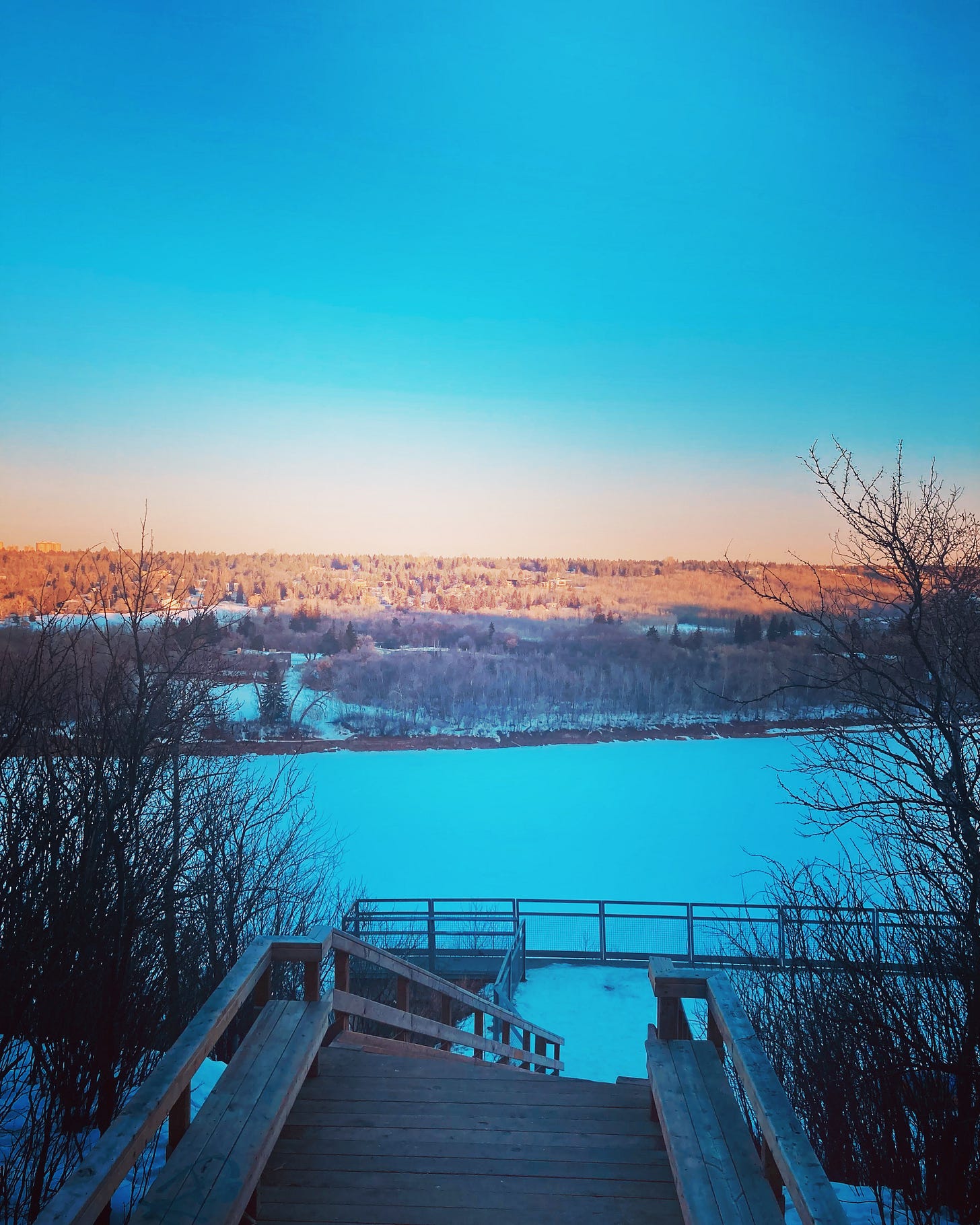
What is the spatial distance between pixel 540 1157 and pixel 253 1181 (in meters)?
1.04

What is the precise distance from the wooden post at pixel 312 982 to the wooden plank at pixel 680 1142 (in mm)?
1336

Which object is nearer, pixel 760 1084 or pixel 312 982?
pixel 760 1084

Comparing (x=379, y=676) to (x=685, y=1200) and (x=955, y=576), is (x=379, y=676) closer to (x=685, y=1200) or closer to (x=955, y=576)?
(x=955, y=576)

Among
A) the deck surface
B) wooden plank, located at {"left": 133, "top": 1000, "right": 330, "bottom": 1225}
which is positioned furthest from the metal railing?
wooden plank, located at {"left": 133, "top": 1000, "right": 330, "bottom": 1225}

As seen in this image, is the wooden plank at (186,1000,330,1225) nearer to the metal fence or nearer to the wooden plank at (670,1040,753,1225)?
the wooden plank at (670,1040,753,1225)

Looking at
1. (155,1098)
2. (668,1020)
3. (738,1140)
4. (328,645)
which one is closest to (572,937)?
(668,1020)

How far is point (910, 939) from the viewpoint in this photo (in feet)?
22.2

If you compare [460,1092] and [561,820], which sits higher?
[460,1092]

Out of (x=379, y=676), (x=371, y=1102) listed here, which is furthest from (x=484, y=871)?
(x=379, y=676)

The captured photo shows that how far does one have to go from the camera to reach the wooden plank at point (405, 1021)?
3.52 m

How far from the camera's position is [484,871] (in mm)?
29609

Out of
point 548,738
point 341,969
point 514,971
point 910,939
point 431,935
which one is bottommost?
point 548,738

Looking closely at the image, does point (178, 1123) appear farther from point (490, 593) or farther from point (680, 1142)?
point (490, 593)

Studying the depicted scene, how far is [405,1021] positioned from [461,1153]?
4.32 feet
